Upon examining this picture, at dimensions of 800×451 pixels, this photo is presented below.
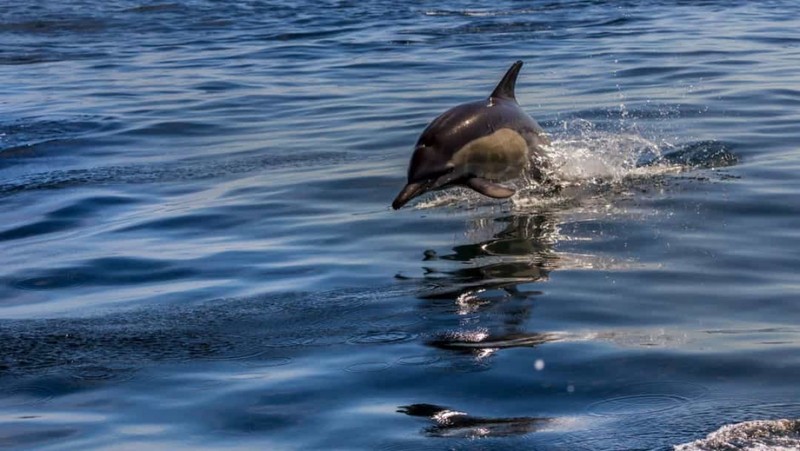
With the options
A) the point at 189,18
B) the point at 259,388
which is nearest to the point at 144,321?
the point at 259,388

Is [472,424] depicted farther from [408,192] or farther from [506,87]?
[506,87]

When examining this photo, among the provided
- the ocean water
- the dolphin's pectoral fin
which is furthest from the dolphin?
the ocean water

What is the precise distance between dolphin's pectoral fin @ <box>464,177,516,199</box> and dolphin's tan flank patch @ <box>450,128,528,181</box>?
7 centimetres

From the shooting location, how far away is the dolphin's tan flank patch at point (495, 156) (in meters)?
8.40

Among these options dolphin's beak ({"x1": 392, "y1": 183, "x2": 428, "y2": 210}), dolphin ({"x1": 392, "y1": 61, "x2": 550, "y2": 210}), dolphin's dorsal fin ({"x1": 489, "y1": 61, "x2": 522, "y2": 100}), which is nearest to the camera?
dolphin's beak ({"x1": 392, "y1": 183, "x2": 428, "y2": 210})

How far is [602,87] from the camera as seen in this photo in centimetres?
1503

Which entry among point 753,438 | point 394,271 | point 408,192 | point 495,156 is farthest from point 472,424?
point 495,156

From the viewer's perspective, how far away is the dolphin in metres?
8.30

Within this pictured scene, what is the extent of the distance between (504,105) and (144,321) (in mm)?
3066

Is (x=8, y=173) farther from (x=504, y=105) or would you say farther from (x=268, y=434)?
(x=268, y=434)

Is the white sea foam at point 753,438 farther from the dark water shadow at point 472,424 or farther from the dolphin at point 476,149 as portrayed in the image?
the dolphin at point 476,149

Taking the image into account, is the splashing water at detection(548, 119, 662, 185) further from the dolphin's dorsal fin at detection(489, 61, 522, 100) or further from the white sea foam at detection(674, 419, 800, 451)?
the white sea foam at detection(674, 419, 800, 451)

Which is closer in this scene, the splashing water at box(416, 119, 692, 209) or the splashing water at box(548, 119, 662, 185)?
the splashing water at box(416, 119, 692, 209)

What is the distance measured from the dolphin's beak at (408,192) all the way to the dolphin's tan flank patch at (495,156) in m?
0.24
